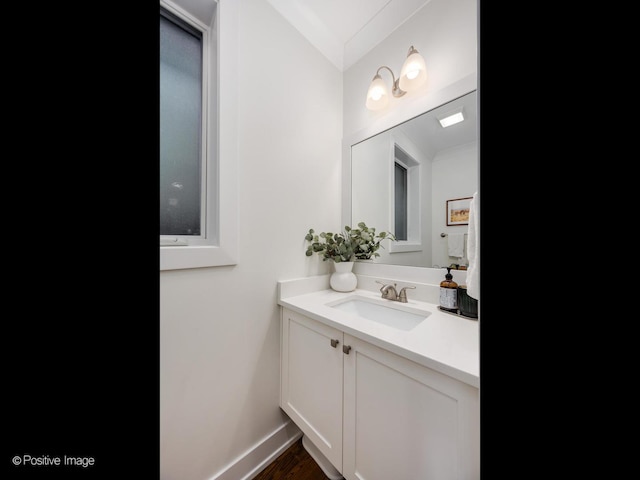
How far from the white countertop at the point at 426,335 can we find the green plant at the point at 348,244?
292 mm

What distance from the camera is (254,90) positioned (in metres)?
1.10

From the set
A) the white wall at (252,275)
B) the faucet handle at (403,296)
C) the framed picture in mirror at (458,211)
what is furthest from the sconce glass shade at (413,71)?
the faucet handle at (403,296)

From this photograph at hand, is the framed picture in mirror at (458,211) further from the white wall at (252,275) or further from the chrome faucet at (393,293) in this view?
the white wall at (252,275)

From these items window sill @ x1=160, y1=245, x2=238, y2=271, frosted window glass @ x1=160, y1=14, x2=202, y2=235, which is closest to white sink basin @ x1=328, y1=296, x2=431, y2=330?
window sill @ x1=160, y1=245, x2=238, y2=271

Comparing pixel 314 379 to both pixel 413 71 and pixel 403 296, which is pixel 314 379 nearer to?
pixel 403 296

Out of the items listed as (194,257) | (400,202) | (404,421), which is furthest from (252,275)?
(400,202)

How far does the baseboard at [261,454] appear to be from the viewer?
987mm

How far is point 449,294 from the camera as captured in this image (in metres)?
0.99

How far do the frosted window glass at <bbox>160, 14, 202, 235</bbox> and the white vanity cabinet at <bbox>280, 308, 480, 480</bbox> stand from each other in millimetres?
660

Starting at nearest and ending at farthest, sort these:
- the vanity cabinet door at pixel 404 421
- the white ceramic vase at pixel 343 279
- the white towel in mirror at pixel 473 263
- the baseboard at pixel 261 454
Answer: the vanity cabinet door at pixel 404 421 < the white towel in mirror at pixel 473 263 < the baseboard at pixel 261 454 < the white ceramic vase at pixel 343 279

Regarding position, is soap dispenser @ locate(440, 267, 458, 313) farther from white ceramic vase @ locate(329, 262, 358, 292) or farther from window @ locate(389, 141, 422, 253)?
white ceramic vase @ locate(329, 262, 358, 292)

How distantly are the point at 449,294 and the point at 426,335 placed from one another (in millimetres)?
311
